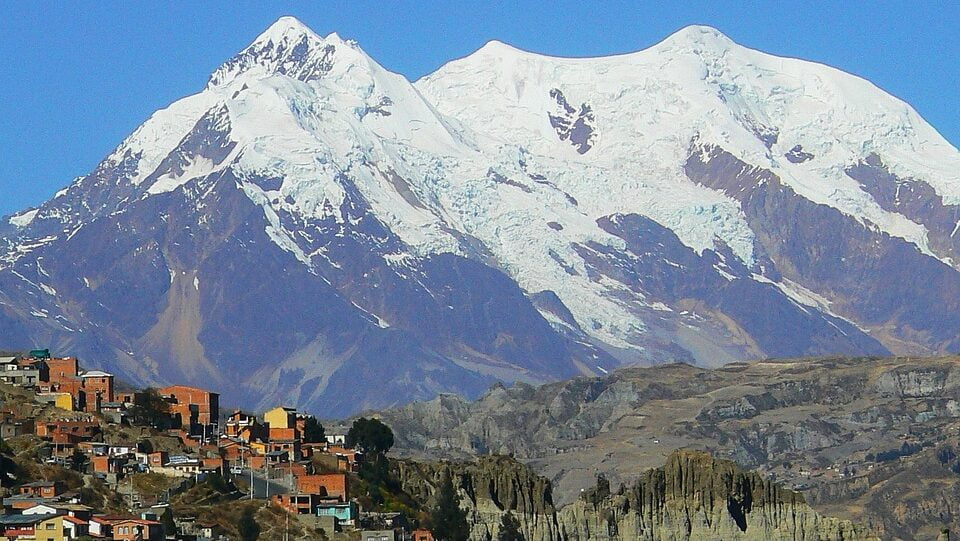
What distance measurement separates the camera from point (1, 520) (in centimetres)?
10919

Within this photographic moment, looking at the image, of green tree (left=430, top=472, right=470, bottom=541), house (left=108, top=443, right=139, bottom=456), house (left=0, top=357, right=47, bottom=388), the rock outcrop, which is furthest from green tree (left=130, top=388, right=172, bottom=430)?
the rock outcrop

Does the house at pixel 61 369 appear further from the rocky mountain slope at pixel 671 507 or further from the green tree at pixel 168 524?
the green tree at pixel 168 524

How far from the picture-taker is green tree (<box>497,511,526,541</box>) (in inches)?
5832

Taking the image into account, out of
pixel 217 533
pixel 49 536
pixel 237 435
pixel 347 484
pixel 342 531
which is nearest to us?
pixel 49 536

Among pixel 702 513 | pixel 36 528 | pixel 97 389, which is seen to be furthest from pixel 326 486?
pixel 702 513

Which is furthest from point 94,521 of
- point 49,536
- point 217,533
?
point 217,533

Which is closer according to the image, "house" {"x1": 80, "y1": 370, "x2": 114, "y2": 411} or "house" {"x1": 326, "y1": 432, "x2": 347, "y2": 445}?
"house" {"x1": 80, "y1": 370, "x2": 114, "y2": 411}

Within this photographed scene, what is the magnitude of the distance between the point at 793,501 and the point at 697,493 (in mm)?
6122

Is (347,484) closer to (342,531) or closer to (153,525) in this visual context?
(342,531)

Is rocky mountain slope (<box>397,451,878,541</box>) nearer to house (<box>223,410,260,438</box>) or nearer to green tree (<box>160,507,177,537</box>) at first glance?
house (<box>223,410,260,438</box>)

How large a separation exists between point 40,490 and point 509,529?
120ft

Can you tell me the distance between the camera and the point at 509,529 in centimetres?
14912

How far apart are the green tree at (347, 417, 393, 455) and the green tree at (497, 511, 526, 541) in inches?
421

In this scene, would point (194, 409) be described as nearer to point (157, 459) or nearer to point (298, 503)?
point (157, 459)
